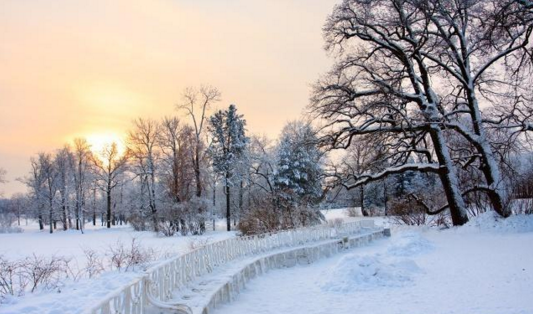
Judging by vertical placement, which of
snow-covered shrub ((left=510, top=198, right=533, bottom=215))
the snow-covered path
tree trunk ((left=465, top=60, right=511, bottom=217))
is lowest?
the snow-covered path

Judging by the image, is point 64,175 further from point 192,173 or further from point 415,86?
point 415,86

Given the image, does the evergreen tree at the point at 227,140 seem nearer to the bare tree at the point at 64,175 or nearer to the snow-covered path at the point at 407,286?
the bare tree at the point at 64,175

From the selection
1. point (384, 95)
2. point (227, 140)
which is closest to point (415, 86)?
point (384, 95)

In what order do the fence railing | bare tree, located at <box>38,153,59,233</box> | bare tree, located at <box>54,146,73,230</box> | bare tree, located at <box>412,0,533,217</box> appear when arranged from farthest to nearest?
1. bare tree, located at <box>54,146,73,230</box>
2. bare tree, located at <box>38,153,59,233</box>
3. bare tree, located at <box>412,0,533,217</box>
4. the fence railing

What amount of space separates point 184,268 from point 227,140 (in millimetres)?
34047

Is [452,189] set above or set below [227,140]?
below

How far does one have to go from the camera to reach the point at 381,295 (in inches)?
345

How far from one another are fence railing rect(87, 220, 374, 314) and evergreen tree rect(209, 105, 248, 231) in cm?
2259

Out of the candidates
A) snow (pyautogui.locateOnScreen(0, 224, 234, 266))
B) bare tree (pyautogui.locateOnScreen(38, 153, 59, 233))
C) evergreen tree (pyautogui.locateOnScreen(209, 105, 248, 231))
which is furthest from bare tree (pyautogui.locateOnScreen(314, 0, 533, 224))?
bare tree (pyautogui.locateOnScreen(38, 153, 59, 233))

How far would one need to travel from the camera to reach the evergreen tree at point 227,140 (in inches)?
1626

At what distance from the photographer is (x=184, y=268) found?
8648 millimetres

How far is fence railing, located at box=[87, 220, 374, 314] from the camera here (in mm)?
5090

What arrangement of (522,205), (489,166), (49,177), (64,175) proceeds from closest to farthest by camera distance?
(489,166), (522,205), (49,177), (64,175)

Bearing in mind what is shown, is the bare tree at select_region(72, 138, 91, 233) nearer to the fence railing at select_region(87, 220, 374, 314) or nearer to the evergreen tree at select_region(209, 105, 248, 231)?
the evergreen tree at select_region(209, 105, 248, 231)
